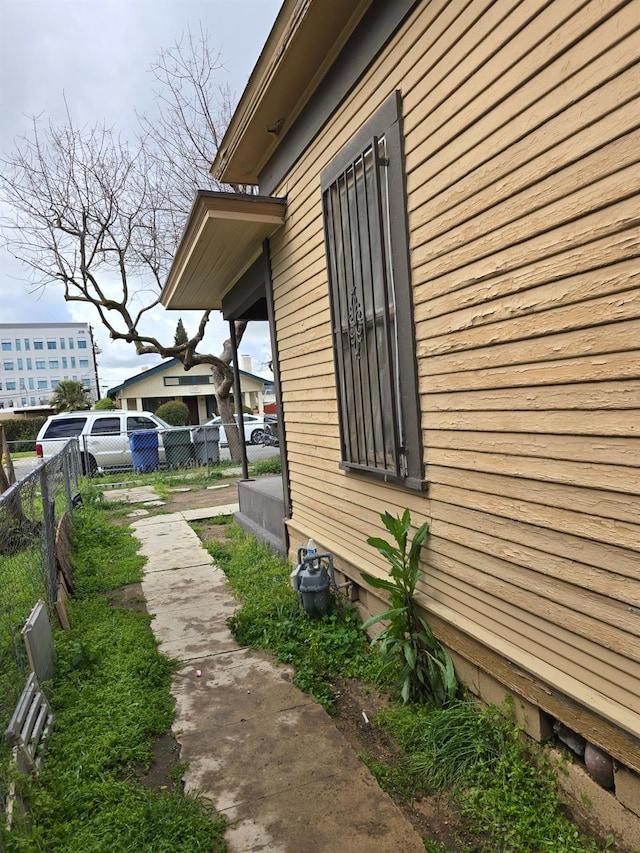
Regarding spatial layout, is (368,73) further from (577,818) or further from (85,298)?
(85,298)

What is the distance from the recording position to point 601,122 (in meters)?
1.72

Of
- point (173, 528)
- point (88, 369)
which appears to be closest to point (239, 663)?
point (173, 528)

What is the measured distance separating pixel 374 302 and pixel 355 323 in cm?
26

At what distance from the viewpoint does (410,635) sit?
9.77 ft

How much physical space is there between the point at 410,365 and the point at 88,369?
89.7m

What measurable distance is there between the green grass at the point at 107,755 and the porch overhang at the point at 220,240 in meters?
3.40

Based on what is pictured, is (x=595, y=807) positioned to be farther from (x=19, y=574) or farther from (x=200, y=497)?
(x=200, y=497)

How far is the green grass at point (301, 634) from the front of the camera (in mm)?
3381

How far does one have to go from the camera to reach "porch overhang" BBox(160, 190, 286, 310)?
14.5ft

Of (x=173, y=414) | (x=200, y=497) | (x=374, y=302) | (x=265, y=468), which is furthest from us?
(x=173, y=414)

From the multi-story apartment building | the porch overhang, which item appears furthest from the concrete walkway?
the multi-story apartment building

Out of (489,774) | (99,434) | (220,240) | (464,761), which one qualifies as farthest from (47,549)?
(99,434)

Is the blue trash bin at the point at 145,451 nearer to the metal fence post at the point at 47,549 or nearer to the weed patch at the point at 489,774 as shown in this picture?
the metal fence post at the point at 47,549

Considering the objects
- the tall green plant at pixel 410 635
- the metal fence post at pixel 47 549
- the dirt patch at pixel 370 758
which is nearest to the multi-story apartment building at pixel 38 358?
the metal fence post at pixel 47 549
